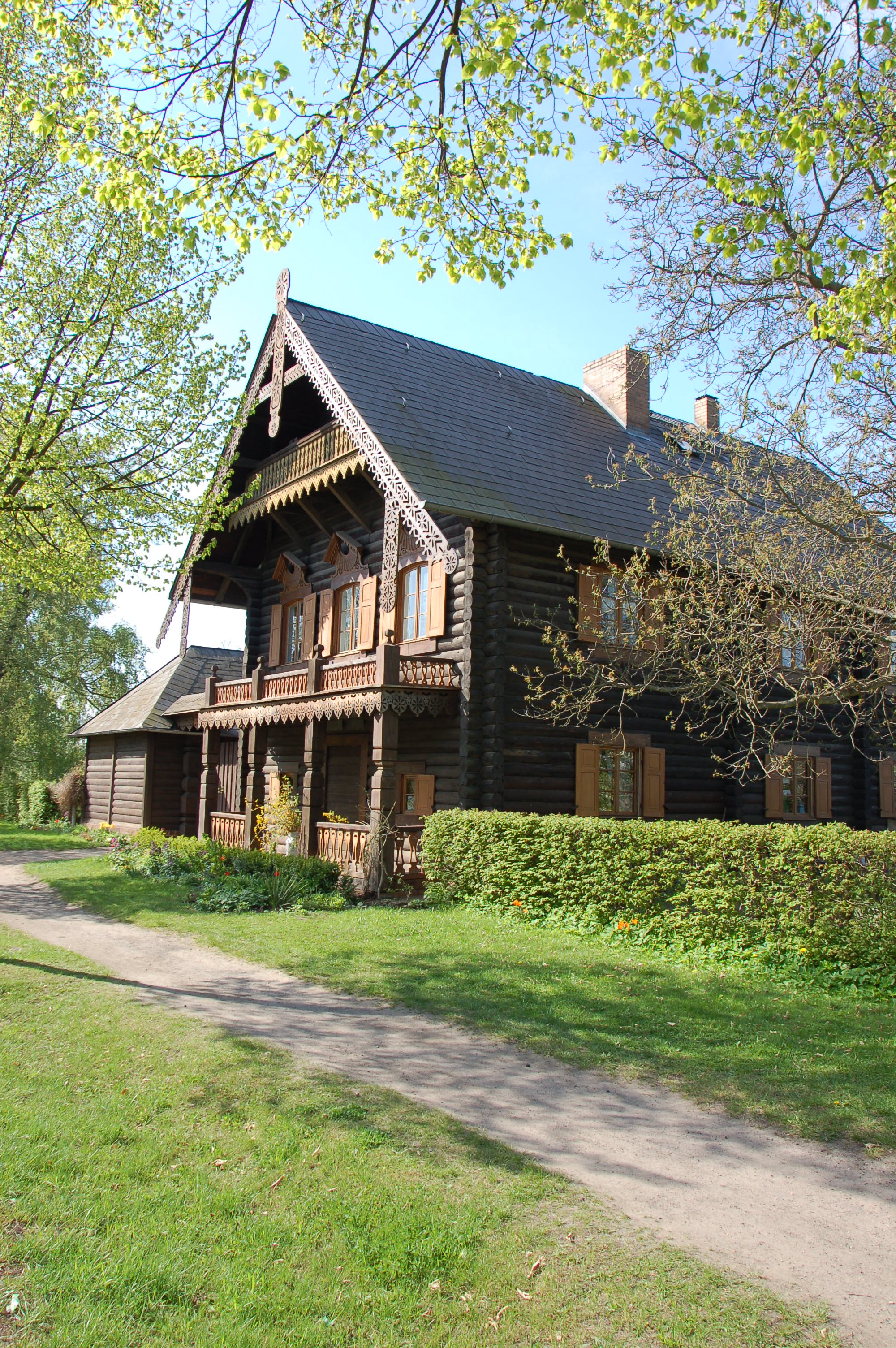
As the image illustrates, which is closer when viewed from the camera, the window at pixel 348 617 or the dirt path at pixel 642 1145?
the dirt path at pixel 642 1145

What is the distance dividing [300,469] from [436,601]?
490 centimetres

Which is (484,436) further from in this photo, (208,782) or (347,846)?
(208,782)

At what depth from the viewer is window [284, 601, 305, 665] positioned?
21.7 m

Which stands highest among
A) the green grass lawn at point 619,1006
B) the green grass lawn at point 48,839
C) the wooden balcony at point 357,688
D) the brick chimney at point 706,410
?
the brick chimney at point 706,410

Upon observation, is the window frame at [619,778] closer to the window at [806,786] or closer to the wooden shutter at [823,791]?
the window at [806,786]

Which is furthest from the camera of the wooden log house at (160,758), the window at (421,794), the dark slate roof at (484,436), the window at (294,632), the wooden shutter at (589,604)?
the wooden log house at (160,758)

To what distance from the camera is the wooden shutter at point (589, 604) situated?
Answer: 1642 centimetres

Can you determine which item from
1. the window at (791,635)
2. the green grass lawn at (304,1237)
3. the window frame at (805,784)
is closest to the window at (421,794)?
the window at (791,635)

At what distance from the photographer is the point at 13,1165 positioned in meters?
4.68

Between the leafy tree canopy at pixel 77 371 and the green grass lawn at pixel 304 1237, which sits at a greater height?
the leafy tree canopy at pixel 77 371

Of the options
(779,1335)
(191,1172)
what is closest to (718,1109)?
(779,1335)

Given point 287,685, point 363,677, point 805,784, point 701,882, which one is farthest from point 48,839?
point 701,882

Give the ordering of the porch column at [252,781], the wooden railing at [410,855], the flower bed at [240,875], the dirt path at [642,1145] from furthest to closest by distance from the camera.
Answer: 1. the porch column at [252,781]
2. the wooden railing at [410,855]
3. the flower bed at [240,875]
4. the dirt path at [642,1145]

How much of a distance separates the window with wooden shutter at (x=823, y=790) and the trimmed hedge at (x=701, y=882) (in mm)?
10811
